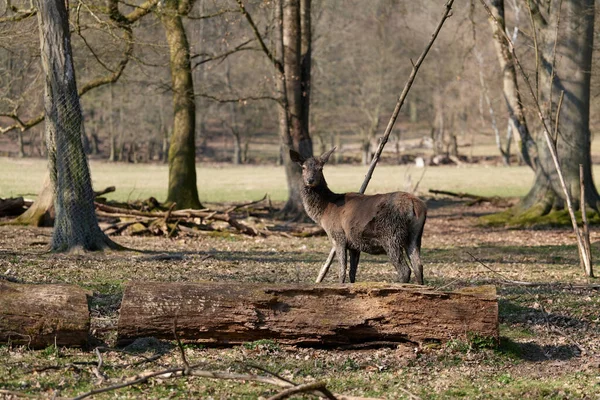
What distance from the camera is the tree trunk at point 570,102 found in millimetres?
24219

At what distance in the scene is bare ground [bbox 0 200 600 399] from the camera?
7.66 metres

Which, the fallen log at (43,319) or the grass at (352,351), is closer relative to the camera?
the grass at (352,351)

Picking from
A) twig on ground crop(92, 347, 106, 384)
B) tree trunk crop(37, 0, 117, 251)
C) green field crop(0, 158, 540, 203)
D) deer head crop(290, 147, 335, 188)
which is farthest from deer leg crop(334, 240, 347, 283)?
green field crop(0, 158, 540, 203)

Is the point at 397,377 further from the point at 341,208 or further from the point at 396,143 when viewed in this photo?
the point at 396,143

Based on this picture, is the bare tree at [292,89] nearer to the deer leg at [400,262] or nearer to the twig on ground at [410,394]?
the deer leg at [400,262]

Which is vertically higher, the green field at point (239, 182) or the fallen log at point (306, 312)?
the fallen log at point (306, 312)

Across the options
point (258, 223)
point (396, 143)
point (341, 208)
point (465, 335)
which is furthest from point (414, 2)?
point (396, 143)

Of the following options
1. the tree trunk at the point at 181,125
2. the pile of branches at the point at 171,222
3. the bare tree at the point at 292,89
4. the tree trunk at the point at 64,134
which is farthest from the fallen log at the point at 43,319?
the bare tree at the point at 292,89

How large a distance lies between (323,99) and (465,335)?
62.6 metres

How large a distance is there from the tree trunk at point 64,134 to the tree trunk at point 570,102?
13715 millimetres

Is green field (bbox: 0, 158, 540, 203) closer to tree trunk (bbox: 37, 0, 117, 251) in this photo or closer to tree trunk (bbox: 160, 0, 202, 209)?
tree trunk (bbox: 160, 0, 202, 209)

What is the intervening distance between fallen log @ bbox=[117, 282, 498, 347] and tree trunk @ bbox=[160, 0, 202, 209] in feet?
53.4

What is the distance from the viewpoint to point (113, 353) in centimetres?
855

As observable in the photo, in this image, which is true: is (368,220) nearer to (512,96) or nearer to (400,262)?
(400,262)
